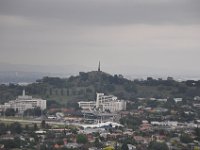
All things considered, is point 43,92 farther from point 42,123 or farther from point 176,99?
point 42,123

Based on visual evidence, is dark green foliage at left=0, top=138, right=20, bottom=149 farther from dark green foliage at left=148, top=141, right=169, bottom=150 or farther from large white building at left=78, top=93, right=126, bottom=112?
large white building at left=78, top=93, right=126, bottom=112

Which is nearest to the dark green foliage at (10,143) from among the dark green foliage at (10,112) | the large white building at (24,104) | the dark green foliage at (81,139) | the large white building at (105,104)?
the dark green foliage at (81,139)

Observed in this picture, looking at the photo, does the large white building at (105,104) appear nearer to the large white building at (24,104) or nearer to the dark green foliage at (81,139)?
the large white building at (24,104)

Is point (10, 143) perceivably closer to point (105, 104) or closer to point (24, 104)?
point (24, 104)

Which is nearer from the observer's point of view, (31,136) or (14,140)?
(14,140)

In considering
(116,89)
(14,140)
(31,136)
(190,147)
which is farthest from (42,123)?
(116,89)

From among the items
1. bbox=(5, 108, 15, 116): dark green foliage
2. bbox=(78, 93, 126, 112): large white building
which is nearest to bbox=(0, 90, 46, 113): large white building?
bbox=(5, 108, 15, 116): dark green foliage

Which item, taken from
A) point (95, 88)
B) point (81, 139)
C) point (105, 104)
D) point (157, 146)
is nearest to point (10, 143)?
point (81, 139)

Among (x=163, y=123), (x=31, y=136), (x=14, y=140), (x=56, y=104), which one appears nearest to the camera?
(x=14, y=140)
